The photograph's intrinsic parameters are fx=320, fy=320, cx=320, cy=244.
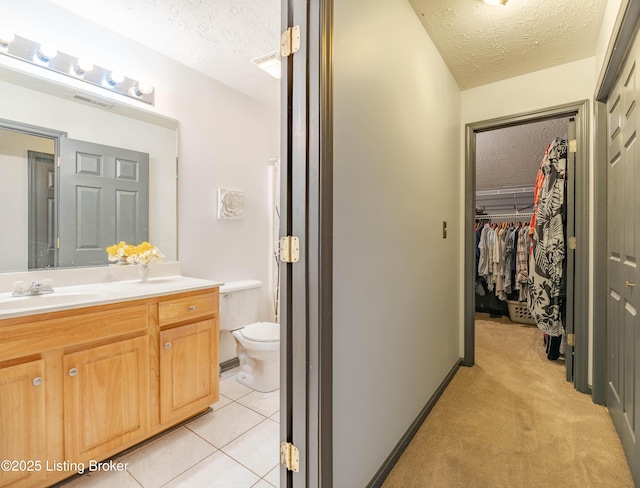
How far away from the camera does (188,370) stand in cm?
196

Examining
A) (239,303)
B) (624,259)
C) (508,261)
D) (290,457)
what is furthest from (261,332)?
(508,261)

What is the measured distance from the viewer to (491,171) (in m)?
4.36

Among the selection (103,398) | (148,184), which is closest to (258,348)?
(103,398)

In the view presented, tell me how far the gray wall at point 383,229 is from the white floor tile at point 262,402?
0.91 m

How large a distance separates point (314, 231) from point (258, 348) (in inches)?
59.7

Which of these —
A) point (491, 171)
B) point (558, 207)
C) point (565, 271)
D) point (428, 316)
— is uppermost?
point (491, 171)

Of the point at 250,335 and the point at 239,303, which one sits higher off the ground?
the point at 239,303

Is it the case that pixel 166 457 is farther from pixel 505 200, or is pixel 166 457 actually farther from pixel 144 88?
pixel 505 200

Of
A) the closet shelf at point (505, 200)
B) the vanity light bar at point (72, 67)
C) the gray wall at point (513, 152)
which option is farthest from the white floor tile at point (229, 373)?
the closet shelf at point (505, 200)

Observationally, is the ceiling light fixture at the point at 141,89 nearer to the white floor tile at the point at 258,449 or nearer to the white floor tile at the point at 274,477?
the white floor tile at the point at 258,449

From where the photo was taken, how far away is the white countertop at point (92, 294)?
4.69ft

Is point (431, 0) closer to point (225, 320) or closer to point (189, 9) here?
point (189, 9)

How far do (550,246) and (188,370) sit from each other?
116 inches

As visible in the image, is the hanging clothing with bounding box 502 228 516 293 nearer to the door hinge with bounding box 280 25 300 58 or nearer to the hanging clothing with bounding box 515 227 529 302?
the hanging clothing with bounding box 515 227 529 302
